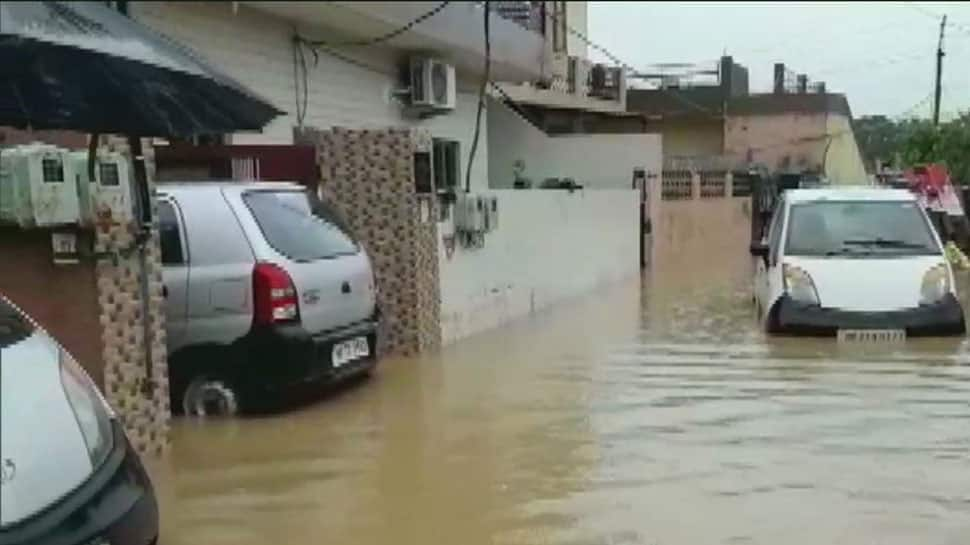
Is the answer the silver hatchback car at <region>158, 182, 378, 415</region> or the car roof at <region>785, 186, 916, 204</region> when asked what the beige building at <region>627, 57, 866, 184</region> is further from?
the silver hatchback car at <region>158, 182, 378, 415</region>

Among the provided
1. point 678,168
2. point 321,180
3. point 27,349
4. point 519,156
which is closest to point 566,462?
point 27,349

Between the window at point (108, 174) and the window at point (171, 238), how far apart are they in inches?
53.8

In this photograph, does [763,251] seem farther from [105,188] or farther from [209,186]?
[105,188]

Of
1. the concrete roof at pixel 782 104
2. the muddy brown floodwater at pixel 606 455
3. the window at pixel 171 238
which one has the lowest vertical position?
the muddy brown floodwater at pixel 606 455

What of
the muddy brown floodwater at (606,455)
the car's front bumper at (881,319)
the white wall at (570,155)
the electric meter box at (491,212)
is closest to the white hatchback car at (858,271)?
the car's front bumper at (881,319)

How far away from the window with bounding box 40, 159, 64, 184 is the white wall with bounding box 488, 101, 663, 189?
49.8 ft

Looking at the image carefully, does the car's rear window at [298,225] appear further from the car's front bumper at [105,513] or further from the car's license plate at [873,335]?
the car's license plate at [873,335]

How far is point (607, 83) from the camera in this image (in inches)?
990

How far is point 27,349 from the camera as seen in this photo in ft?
12.1

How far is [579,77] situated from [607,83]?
6.11 feet

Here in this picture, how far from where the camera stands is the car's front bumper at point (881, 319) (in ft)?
31.3

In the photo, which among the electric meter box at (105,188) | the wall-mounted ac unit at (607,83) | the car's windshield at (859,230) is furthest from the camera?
the wall-mounted ac unit at (607,83)

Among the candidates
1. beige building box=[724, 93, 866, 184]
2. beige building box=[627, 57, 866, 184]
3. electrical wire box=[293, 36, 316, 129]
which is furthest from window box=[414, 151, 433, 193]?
beige building box=[724, 93, 866, 184]

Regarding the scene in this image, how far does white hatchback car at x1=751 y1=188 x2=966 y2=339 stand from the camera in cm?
959
